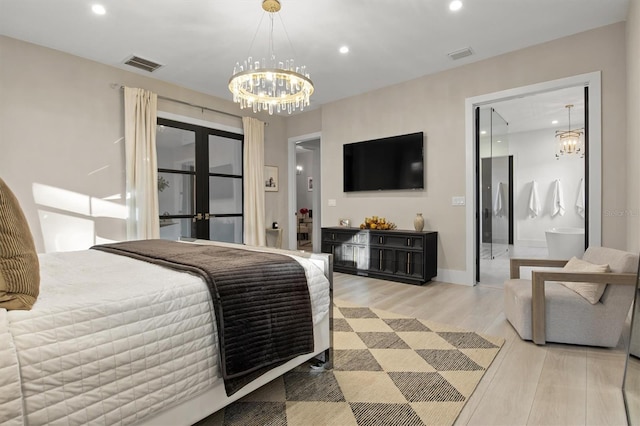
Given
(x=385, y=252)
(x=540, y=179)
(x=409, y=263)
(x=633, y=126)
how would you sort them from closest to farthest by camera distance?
(x=633, y=126) < (x=409, y=263) < (x=385, y=252) < (x=540, y=179)

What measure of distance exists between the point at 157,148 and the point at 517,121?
690 centimetres

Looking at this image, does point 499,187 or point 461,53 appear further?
point 499,187

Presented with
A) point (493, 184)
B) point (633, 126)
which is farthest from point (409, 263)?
point (493, 184)

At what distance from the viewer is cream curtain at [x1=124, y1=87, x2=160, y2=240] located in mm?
4227

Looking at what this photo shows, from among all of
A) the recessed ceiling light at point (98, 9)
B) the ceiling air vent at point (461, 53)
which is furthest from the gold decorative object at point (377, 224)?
the recessed ceiling light at point (98, 9)

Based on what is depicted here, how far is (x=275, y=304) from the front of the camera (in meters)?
1.65

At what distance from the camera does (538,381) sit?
191 cm

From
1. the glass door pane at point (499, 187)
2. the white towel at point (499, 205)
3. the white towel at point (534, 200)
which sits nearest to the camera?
the glass door pane at point (499, 187)

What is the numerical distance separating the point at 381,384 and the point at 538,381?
92cm

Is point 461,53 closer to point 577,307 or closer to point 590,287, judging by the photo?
point 590,287

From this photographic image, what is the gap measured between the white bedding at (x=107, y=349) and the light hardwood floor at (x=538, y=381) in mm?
1338

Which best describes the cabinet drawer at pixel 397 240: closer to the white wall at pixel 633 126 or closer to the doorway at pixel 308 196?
the white wall at pixel 633 126

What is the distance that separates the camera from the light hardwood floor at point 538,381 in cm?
160

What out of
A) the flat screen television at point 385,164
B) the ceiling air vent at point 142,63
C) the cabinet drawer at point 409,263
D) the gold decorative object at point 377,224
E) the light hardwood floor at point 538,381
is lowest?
the light hardwood floor at point 538,381
